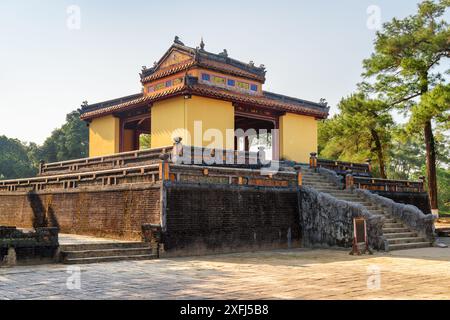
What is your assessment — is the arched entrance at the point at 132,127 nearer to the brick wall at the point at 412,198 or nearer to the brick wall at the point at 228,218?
the brick wall at the point at 228,218

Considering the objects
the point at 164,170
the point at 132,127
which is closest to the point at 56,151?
the point at 132,127

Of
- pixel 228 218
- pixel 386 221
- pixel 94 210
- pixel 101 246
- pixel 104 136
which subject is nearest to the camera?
pixel 101 246

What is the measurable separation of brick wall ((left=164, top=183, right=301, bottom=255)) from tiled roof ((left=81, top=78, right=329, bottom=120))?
4.43 metres

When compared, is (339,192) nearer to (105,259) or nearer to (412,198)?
(412,198)

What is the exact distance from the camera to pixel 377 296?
6434 millimetres

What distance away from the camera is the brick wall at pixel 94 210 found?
1290cm

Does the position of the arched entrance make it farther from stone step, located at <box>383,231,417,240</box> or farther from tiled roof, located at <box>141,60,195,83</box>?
stone step, located at <box>383,231,417,240</box>

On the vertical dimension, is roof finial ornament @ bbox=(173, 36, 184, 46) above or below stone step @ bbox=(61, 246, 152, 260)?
above

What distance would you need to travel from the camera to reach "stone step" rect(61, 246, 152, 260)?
1039 cm

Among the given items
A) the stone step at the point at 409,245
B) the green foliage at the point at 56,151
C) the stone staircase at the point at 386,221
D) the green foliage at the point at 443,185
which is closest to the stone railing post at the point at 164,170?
the stone staircase at the point at 386,221

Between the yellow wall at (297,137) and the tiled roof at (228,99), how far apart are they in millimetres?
407

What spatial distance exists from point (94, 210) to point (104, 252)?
418cm

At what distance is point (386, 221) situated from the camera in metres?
15.4

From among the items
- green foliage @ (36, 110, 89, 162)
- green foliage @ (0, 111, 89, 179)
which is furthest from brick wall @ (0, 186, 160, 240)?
green foliage @ (0, 111, 89, 179)
